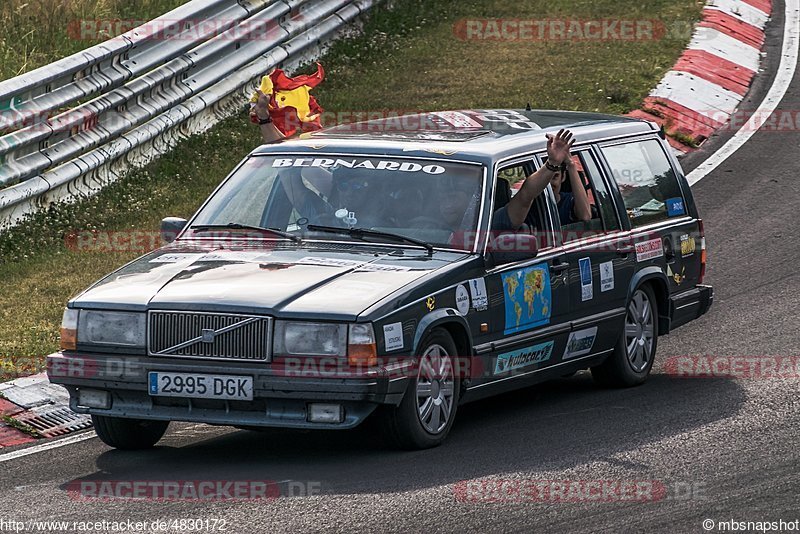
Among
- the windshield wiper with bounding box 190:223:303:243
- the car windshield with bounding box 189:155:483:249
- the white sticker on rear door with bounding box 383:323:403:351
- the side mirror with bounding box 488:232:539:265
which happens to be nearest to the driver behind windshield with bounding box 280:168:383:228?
the car windshield with bounding box 189:155:483:249

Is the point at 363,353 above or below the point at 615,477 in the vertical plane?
above

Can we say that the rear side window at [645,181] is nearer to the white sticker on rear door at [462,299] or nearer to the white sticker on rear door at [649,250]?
the white sticker on rear door at [649,250]

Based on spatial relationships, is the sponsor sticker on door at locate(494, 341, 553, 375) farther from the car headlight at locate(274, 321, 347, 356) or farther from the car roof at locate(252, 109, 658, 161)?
the car headlight at locate(274, 321, 347, 356)

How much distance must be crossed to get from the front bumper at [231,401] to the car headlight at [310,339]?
112 millimetres

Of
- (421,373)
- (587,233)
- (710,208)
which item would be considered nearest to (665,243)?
(587,233)

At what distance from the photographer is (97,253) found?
1227 cm

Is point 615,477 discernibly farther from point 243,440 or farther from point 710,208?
point 710,208

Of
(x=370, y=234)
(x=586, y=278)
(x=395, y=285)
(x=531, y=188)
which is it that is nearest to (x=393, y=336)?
(x=395, y=285)

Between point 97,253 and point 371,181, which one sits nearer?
point 371,181

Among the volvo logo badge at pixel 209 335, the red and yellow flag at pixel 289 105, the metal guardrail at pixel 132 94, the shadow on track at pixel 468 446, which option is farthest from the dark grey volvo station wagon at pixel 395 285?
the metal guardrail at pixel 132 94

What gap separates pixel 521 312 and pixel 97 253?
4881mm

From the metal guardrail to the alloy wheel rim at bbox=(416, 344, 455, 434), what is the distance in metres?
5.51

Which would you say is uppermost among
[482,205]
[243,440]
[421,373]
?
[482,205]

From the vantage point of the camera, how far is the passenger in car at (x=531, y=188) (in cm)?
866
